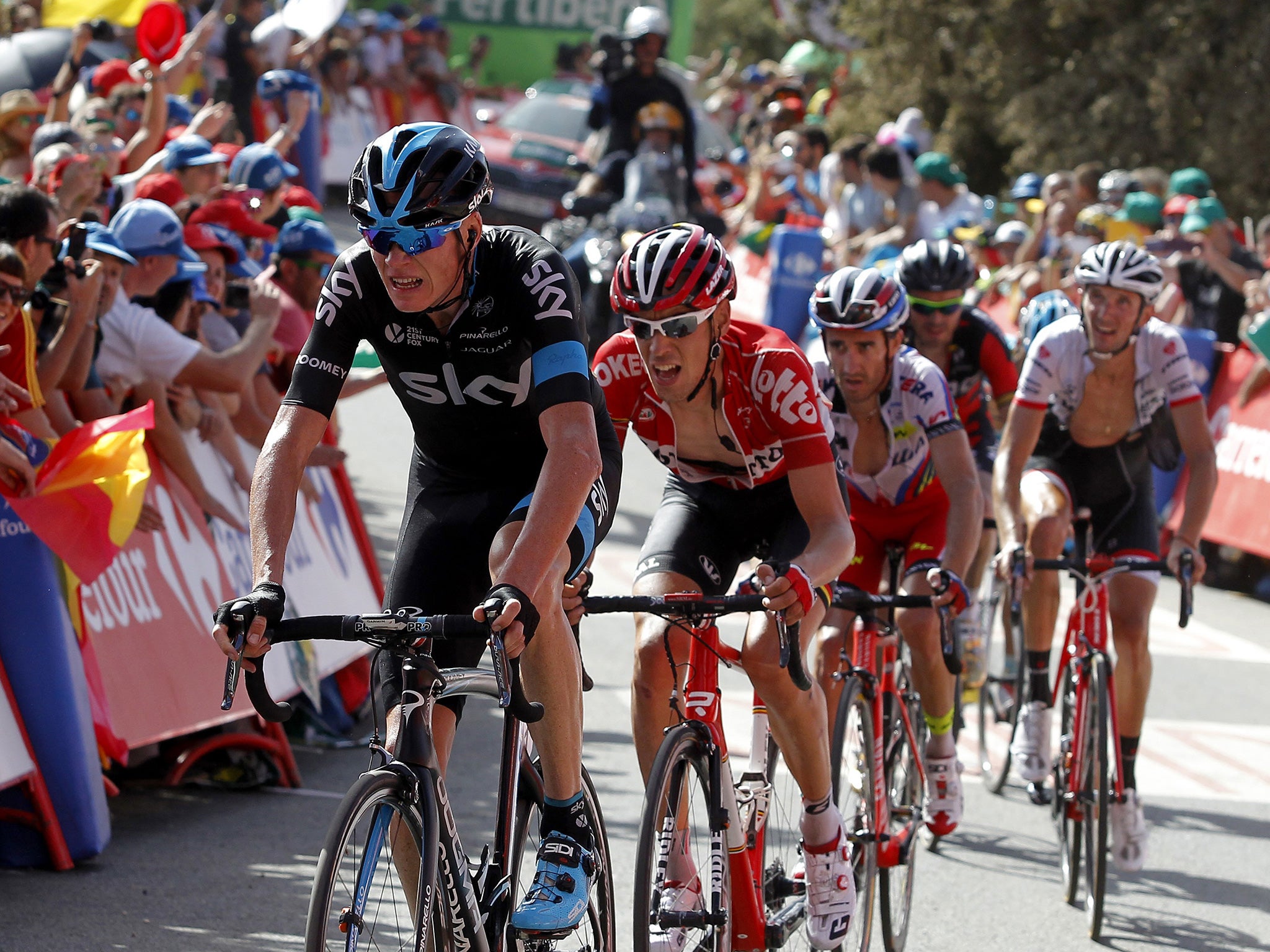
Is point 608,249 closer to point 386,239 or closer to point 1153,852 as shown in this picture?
point 1153,852

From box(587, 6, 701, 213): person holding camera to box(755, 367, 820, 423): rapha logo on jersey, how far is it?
37.3 feet

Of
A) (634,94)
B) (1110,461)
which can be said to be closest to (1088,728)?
(1110,461)

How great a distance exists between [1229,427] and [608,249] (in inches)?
207

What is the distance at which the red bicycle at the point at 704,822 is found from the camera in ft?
13.8

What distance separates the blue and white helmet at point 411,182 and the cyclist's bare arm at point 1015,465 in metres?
3.35

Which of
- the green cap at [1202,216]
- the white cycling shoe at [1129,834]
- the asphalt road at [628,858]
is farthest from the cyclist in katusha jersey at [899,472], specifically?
the green cap at [1202,216]

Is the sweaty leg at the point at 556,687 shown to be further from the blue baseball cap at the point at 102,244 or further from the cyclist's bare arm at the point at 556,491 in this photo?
the blue baseball cap at the point at 102,244

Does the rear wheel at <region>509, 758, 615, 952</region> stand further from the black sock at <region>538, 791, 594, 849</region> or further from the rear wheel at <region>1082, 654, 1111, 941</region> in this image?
the rear wheel at <region>1082, 654, 1111, 941</region>

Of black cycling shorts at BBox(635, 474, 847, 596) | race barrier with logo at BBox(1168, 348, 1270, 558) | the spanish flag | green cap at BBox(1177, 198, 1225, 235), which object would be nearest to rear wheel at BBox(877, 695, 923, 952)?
black cycling shorts at BBox(635, 474, 847, 596)

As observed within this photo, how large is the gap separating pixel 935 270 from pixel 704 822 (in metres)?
3.34

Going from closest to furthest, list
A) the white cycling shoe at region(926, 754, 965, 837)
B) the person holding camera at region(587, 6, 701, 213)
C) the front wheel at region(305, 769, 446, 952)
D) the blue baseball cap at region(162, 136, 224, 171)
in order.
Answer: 1. the front wheel at region(305, 769, 446, 952)
2. the white cycling shoe at region(926, 754, 965, 837)
3. the blue baseball cap at region(162, 136, 224, 171)
4. the person holding camera at region(587, 6, 701, 213)

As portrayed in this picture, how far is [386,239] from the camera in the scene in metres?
3.72

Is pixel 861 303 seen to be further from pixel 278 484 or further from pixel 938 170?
pixel 938 170

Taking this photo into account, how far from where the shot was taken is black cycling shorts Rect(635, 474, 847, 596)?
5.07 metres
